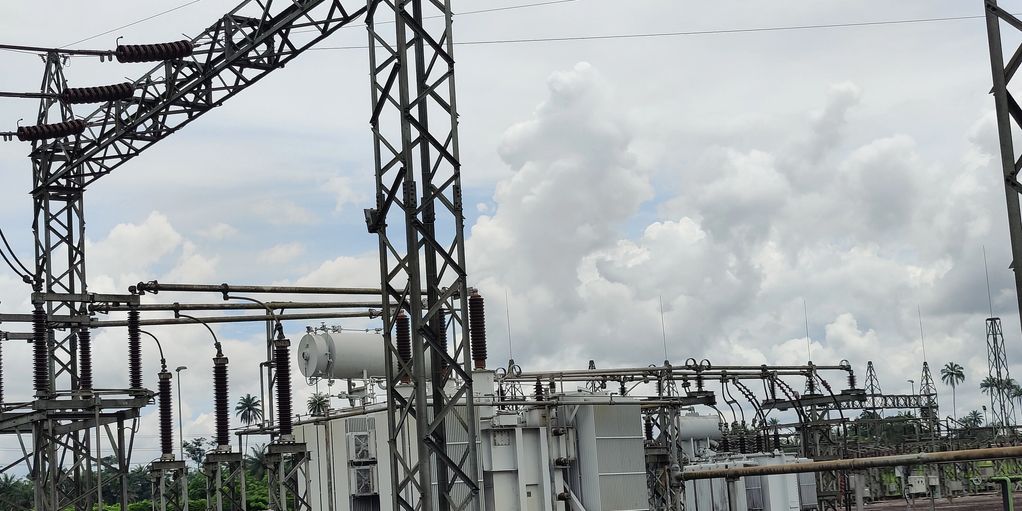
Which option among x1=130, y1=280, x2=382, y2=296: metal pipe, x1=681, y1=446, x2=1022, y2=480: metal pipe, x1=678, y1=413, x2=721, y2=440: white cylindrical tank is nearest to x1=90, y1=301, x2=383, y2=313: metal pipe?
x1=130, y1=280, x2=382, y2=296: metal pipe

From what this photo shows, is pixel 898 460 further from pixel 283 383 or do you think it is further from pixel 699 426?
pixel 699 426

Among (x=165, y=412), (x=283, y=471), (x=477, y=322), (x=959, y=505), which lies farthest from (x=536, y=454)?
(x=959, y=505)

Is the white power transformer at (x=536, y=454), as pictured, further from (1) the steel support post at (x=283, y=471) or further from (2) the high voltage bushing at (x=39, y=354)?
(2) the high voltage bushing at (x=39, y=354)

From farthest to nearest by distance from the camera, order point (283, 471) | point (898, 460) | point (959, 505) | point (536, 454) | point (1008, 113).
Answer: point (959, 505)
point (536, 454)
point (283, 471)
point (898, 460)
point (1008, 113)

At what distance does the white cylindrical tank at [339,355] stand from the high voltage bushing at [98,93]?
6.69 meters

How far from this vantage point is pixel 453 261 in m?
15.9

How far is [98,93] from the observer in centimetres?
2405

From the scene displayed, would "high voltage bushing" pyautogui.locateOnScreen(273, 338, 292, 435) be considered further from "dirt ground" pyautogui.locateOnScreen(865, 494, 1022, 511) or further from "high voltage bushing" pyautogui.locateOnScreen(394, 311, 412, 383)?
"dirt ground" pyautogui.locateOnScreen(865, 494, 1022, 511)

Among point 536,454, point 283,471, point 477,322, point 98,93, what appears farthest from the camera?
point 98,93

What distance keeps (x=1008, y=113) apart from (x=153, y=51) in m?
18.0

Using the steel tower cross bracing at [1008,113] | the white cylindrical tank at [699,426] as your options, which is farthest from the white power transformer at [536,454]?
the white cylindrical tank at [699,426]

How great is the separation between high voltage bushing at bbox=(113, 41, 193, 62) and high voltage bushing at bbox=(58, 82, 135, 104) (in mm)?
793

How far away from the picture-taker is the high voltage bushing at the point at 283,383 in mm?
21812

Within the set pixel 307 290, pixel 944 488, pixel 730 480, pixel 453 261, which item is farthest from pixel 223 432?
pixel 944 488
